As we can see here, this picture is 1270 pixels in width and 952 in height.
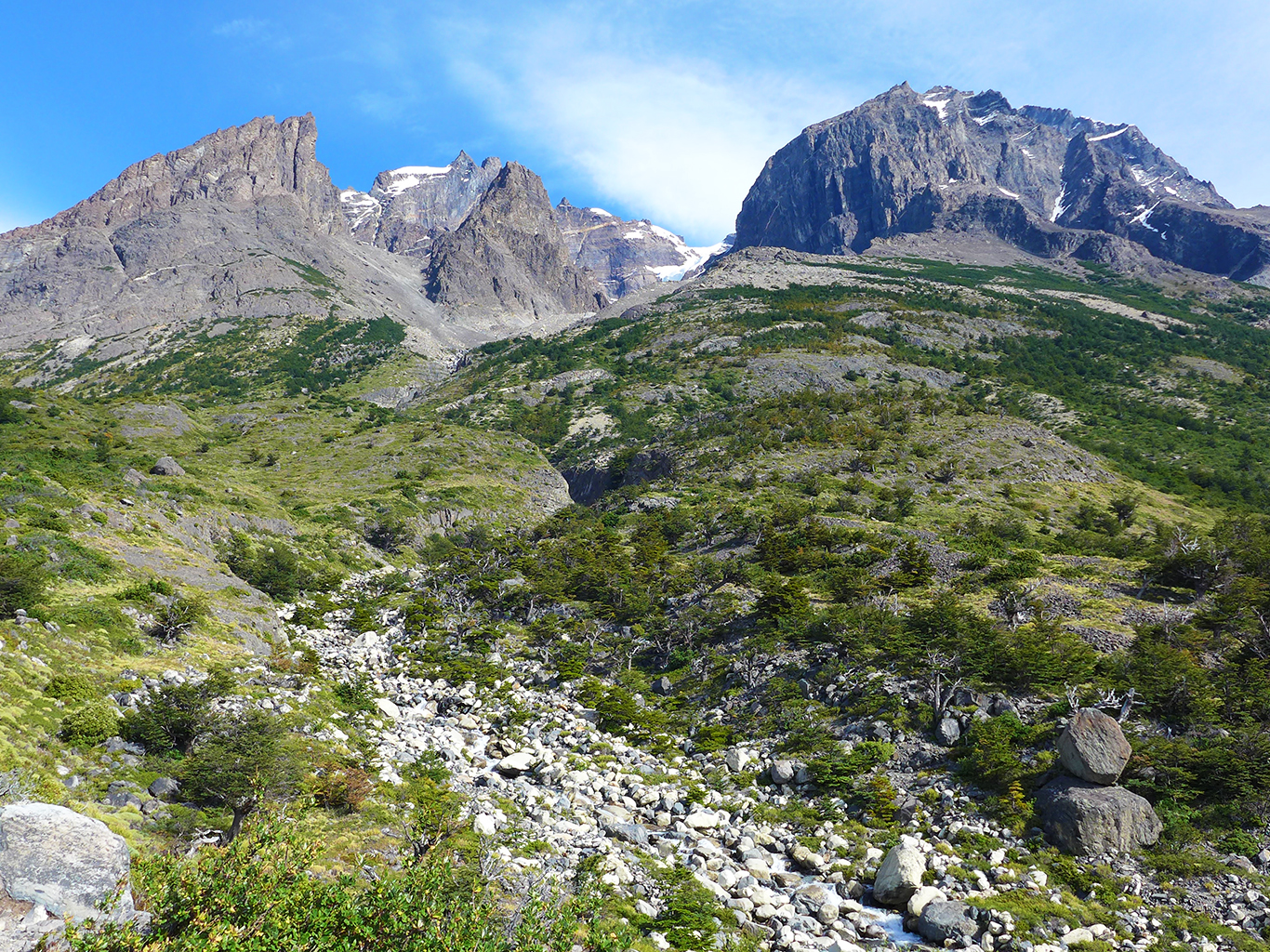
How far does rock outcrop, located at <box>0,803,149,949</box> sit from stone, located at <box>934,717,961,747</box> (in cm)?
2349

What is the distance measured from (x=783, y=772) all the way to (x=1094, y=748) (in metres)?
10.0

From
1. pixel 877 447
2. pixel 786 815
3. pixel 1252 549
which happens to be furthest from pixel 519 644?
pixel 877 447

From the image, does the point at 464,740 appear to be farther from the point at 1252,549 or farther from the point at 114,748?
Result: the point at 1252,549

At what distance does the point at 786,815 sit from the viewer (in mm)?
20422

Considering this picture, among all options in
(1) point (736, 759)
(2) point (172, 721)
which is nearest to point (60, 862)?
(2) point (172, 721)

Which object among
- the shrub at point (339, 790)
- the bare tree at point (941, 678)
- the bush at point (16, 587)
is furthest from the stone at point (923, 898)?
the bush at point (16, 587)

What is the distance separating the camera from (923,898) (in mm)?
15562

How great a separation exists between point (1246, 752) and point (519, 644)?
1279 inches

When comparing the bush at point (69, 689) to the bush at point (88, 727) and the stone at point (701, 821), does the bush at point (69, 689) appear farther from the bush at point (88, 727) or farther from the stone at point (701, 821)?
the stone at point (701, 821)

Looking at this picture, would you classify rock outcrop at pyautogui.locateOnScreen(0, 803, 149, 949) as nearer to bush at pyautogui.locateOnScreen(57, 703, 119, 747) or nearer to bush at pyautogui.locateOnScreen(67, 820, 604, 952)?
bush at pyautogui.locateOnScreen(67, 820, 604, 952)

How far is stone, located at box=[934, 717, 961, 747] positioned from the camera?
72.5ft

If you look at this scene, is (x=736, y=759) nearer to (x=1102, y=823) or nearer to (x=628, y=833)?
(x=628, y=833)

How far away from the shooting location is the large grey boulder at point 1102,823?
16.9 metres

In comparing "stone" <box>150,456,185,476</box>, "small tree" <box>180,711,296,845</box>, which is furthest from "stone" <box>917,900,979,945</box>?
"stone" <box>150,456,185,476</box>
